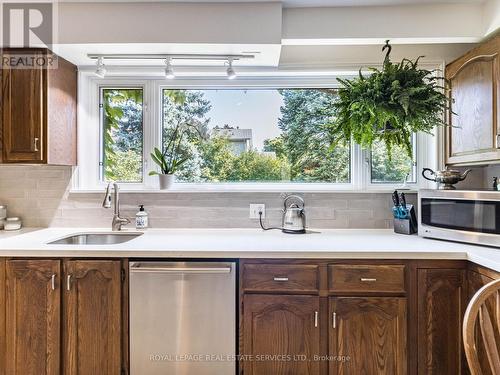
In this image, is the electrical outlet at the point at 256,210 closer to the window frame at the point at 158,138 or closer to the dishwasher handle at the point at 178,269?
the window frame at the point at 158,138

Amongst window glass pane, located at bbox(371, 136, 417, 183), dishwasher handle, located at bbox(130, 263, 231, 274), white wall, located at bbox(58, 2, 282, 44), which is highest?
white wall, located at bbox(58, 2, 282, 44)

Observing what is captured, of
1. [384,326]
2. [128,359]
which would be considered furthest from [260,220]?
[128,359]

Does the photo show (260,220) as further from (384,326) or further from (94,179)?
(94,179)

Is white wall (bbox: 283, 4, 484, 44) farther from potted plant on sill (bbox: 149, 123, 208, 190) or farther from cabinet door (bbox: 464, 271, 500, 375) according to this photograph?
cabinet door (bbox: 464, 271, 500, 375)

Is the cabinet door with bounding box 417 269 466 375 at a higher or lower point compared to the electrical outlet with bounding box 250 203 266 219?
lower

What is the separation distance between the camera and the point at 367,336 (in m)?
1.64

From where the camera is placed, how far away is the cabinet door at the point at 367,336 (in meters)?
1.64

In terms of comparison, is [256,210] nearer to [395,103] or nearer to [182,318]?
[182,318]

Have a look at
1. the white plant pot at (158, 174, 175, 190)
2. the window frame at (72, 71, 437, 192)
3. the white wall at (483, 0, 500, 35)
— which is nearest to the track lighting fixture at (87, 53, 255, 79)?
the window frame at (72, 71, 437, 192)

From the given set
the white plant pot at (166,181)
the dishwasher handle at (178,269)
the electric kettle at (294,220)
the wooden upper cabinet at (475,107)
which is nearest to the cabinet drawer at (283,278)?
the dishwasher handle at (178,269)

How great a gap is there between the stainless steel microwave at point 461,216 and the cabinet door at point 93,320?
1867 millimetres

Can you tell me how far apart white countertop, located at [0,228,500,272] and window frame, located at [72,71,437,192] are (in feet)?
1.62

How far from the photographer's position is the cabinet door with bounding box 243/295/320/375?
5.42 ft

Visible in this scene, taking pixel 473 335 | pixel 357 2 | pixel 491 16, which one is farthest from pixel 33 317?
pixel 491 16
